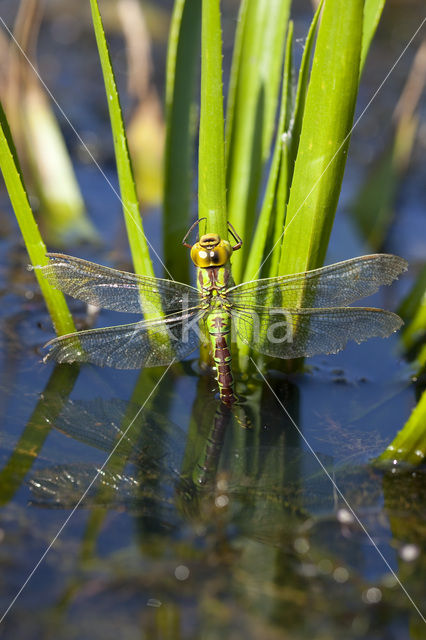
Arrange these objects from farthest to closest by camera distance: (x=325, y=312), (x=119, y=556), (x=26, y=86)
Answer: (x=26, y=86), (x=325, y=312), (x=119, y=556)

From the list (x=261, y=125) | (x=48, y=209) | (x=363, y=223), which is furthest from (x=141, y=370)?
(x=363, y=223)

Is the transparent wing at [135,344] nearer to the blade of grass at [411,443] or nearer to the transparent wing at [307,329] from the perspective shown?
→ the transparent wing at [307,329]

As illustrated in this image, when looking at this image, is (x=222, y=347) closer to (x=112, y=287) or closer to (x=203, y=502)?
(x=112, y=287)

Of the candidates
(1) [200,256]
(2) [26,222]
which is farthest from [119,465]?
(2) [26,222]

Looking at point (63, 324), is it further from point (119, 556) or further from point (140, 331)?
point (119, 556)

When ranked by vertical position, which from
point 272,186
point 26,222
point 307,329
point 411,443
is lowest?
point 411,443

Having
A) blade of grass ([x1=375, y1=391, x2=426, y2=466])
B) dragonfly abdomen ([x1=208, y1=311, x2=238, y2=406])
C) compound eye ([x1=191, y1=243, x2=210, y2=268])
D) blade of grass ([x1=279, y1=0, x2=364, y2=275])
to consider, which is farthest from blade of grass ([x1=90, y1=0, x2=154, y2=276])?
blade of grass ([x1=375, y1=391, x2=426, y2=466])
